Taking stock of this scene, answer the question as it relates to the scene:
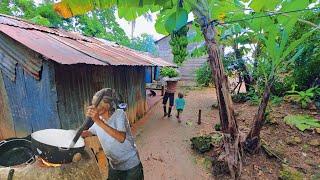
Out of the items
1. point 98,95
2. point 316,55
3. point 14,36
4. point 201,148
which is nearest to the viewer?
point 98,95

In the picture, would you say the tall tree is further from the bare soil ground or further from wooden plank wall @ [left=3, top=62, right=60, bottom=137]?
wooden plank wall @ [left=3, top=62, right=60, bottom=137]

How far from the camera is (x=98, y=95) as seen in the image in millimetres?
2650

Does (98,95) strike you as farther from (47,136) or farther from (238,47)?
(238,47)

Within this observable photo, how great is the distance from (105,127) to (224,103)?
248 centimetres

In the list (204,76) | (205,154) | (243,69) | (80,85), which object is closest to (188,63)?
(204,76)

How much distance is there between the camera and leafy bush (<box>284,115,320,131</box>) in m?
6.76

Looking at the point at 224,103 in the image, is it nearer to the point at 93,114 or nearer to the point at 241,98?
the point at 93,114

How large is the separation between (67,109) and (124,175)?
96.5 inches

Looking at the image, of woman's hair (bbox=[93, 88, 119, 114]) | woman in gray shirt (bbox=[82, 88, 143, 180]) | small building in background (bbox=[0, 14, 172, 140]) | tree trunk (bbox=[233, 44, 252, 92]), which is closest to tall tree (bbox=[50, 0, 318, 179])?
small building in background (bbox=[0, 14, 172, 140])

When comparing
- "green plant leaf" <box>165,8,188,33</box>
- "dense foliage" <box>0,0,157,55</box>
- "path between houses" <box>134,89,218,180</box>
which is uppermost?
"dense foliage" <box>0,0,157,55</box>

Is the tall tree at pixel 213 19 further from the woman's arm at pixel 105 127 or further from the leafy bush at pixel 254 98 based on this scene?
the leafy bush at pixel 254 98

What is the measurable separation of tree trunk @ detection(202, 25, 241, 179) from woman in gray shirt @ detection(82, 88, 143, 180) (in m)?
2.01

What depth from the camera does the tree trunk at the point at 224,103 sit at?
4149 mm

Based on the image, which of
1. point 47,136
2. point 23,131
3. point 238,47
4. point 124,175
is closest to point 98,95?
point 47,136
